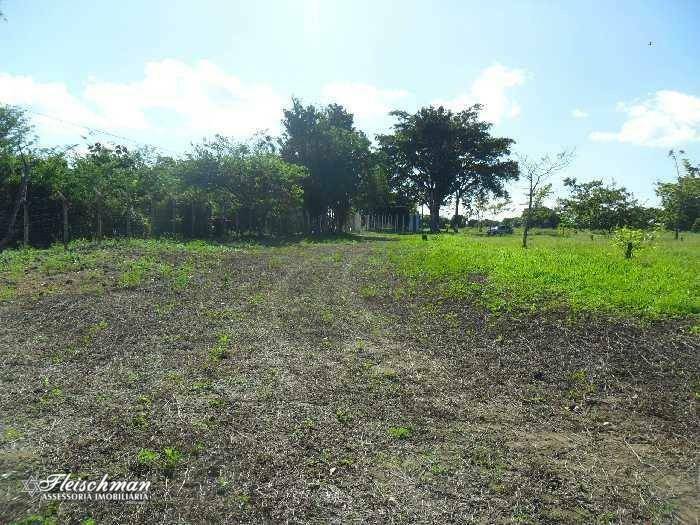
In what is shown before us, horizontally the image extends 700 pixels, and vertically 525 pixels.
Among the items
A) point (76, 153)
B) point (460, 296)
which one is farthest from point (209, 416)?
point (76, 153)

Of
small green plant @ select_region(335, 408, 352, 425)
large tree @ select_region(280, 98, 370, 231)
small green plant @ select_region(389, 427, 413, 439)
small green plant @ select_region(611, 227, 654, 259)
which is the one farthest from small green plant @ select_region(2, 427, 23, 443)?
large tree @ select_region(280, 98, 370, 231)

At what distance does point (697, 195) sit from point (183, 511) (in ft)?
113

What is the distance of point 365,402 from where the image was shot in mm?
4977

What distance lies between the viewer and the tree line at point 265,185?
18.5m

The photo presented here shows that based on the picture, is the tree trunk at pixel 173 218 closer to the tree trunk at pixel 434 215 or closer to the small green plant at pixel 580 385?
the small green plant at pixel 580 385

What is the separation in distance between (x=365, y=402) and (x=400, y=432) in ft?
2.46

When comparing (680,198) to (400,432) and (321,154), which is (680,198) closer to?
(321,154)

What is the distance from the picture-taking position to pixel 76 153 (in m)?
21.4

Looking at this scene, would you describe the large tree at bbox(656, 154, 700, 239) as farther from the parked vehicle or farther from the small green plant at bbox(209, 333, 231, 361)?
the small green plant at bbox(209, 333, 231, 361)

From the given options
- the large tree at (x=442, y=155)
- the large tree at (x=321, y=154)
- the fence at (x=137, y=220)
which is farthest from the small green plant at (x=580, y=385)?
the large tree at (x=442, y=155)

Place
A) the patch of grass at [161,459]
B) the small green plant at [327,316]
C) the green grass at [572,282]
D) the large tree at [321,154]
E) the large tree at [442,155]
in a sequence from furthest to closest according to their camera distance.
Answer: the large tree at [442,155]
the large tree at [321,154]
the small green plant at [327,316]
the green grass at [572,282]
the patch of grass at [161,459]

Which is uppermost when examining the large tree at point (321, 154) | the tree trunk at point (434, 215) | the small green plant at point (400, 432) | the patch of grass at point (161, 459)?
the large tree at point (321, 154)

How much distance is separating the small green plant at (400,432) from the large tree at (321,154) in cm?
3078

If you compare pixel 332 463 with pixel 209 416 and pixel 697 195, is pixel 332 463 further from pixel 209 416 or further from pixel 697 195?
pixel 697 195
